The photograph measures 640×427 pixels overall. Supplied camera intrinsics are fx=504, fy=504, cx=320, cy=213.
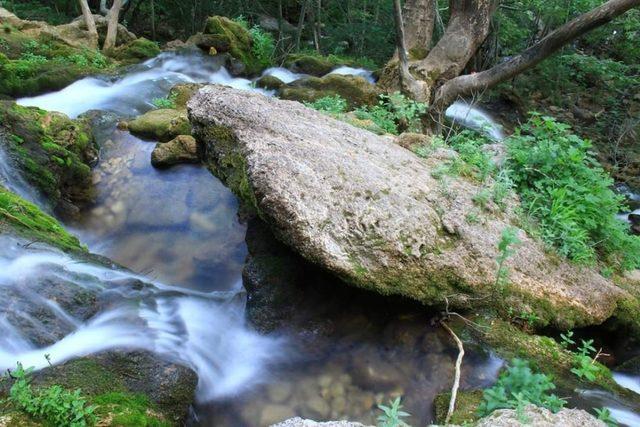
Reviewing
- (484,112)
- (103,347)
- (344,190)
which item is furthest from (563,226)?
(484,112)

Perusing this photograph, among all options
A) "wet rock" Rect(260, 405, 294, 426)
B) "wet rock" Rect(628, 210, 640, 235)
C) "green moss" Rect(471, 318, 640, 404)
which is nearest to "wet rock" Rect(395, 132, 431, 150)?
"green moss" Rect(471, 318, 640, 404)

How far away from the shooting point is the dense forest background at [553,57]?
11.7m

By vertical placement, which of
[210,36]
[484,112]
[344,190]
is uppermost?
[344,190]

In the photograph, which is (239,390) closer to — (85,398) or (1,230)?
(85,398)

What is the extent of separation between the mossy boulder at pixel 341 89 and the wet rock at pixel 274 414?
21.8 feet

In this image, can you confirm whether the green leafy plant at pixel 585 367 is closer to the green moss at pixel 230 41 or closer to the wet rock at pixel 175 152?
the wet rock at pixel 175 152

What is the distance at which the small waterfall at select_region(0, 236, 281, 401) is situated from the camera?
3.36 metres

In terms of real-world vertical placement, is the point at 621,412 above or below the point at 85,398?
below

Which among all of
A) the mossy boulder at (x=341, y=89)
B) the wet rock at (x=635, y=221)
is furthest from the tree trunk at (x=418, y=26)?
the wet rock at (x=635, y=221)

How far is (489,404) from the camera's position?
2598mm

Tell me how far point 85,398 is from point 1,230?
1.94 meters

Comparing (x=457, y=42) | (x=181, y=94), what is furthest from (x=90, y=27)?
(x=457, y=42)

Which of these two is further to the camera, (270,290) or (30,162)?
(30,162)

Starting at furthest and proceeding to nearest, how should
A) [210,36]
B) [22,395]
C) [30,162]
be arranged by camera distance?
[210,36], [30,162], [22,395]
